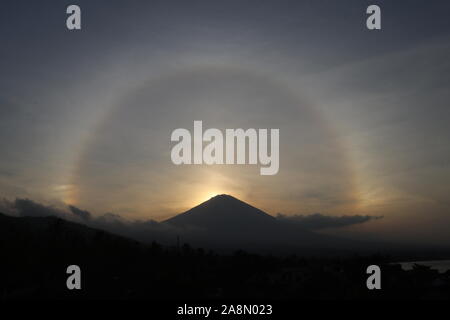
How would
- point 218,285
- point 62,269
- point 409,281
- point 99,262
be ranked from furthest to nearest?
point 99,262, point 62,269, point 218,285, point 409,281

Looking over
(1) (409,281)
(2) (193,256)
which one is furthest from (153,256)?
(1) (409,281)

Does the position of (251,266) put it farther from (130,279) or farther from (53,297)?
(53,297)
